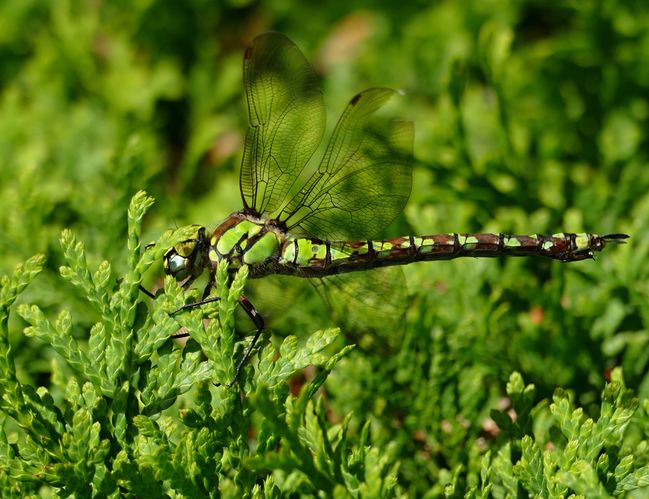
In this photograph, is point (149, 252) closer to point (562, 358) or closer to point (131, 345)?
Answer: point (131, 345)

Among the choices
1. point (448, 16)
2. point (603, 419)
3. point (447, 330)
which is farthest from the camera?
point (448, 16)

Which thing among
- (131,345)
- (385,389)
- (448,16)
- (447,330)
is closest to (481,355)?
(447,330)

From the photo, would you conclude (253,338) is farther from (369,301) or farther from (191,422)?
(369,301)

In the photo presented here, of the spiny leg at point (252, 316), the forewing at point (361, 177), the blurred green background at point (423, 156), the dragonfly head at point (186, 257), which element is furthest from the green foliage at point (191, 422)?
the forewing at point (361, 177)

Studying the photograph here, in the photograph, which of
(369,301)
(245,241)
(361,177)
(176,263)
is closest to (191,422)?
(176,263)

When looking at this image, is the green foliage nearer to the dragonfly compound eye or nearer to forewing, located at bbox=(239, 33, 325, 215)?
the dragonfly compound eye

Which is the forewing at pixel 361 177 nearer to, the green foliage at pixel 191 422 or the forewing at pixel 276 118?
the forewing at pixel 276 118

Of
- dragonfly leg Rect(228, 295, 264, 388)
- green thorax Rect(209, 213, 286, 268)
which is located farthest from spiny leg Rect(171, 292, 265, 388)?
green thorax Rect(209, 213, 286, 268)
